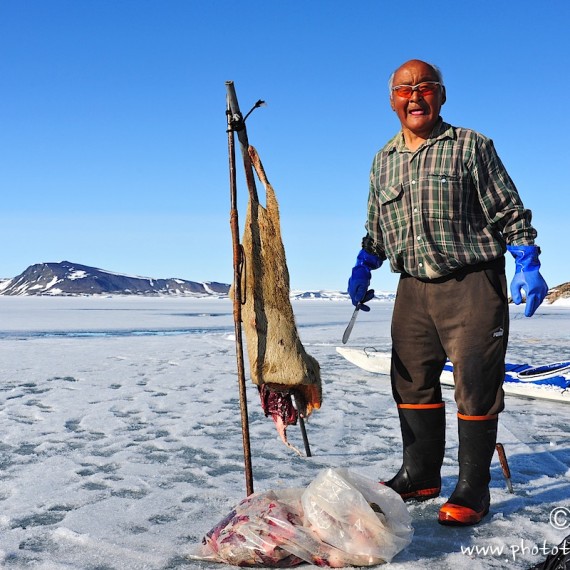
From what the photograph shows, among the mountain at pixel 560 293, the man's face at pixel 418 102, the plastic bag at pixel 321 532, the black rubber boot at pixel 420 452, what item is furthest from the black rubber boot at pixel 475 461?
the mountain at pixel 560 293

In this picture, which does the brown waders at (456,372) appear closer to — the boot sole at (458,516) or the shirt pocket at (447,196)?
the boot sole at (458,516)

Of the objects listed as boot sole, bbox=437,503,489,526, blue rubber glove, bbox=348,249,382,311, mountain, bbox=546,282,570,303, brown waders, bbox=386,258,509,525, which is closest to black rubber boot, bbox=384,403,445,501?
brown waders, bbox=386,258,509,525

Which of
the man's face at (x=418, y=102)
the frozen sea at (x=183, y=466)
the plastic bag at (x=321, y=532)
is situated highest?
the man's face at (x=418, y=102)

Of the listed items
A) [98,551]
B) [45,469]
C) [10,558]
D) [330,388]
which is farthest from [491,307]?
[330,388]

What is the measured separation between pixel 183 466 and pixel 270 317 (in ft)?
5.24

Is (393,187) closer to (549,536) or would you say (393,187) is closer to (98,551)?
(549,536)

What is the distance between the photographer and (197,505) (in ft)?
9.53

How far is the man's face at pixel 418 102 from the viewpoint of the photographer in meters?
2.82

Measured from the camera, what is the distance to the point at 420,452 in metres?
3.01

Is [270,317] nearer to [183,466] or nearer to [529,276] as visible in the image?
[529,276]

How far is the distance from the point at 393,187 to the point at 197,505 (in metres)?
1.96

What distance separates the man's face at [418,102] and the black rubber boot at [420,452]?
1.46 meters

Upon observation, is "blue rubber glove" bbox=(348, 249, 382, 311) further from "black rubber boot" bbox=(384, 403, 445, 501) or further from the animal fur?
the animal fur

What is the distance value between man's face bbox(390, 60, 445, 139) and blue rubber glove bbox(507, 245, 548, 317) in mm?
763
